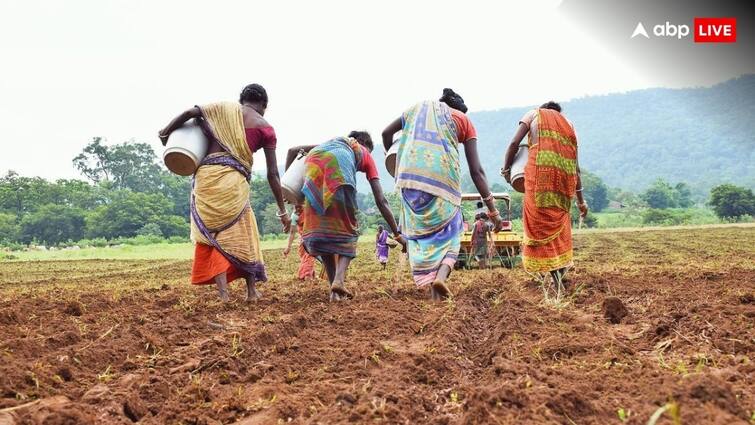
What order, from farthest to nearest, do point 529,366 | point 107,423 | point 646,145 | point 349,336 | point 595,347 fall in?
point 646,145
point 349,336
point 595,347
point 529,366
point 107,423

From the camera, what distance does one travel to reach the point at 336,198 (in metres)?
5.83

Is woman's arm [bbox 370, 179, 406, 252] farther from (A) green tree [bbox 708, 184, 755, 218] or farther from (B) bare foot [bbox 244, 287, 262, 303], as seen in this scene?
(A) green tree [bbox 708, 184, 755, 218]

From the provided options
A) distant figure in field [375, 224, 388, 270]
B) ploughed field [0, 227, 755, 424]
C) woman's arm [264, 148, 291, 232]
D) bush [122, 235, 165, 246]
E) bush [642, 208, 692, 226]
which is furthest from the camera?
bush [642, 208, 692, 226]

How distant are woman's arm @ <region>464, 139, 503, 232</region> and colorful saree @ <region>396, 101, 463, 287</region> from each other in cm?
13

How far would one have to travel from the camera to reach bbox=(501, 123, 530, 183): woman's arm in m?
6.12

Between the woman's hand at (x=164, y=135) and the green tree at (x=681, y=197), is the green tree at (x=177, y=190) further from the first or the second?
the woman's hand at (x=164, y=135)

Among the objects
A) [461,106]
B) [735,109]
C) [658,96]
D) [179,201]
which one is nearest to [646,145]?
[735,109]

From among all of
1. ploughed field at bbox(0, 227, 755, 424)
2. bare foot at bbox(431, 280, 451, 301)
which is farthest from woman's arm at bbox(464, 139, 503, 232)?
A: ploughed field at bbox(0, 227, 755, 424)

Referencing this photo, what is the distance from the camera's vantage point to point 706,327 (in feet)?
10.7

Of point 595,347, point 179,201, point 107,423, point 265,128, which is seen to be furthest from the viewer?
point 179,201

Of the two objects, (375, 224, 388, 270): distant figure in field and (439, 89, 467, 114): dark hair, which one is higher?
(439, 89, 467, 114): dark hair

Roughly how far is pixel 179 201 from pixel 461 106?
5652 centimetres

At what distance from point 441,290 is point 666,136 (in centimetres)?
15839

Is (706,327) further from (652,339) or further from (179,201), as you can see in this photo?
(179,201)
